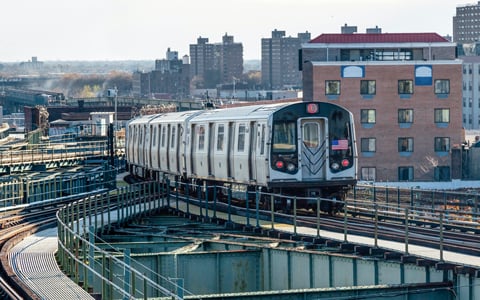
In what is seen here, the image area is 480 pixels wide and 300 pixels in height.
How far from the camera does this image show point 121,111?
136 meters

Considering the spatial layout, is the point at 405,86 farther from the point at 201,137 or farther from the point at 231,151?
the point at 231,151

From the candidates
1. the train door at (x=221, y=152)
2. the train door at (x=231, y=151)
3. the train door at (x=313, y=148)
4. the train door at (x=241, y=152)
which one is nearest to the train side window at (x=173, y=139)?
the train door at (x=221, y=152)

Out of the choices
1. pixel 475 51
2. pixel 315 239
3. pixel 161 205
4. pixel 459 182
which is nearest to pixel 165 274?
pixel 315 239

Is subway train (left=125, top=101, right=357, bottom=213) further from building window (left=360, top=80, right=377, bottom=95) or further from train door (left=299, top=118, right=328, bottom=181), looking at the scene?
building window (left=360, top=80, right=377, bottom=95)

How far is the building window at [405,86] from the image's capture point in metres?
82.9

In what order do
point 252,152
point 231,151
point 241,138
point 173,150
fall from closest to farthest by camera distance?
point 252,152
point 241,138
point 231,151
point 173,150

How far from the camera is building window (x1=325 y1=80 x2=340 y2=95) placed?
82500 mm

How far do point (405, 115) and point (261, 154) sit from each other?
50.3 m

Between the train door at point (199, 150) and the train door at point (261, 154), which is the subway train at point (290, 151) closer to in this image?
the train door at point (261, 154)

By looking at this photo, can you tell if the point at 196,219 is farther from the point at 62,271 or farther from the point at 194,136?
the point at 62,271

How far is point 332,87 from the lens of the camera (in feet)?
271

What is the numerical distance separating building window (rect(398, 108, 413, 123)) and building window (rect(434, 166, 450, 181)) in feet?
12.4

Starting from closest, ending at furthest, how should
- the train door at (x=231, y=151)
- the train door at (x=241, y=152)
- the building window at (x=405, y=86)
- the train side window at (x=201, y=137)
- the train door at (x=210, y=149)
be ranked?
the train door at (x=241, y=152) → the train door at (x=231, y=151) → the train door at (x=210, y=149) → the train side window at (x=201, y=137) → the building window at (x=405, y=86)

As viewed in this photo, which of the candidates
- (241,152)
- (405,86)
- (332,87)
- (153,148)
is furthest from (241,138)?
(405,86)
